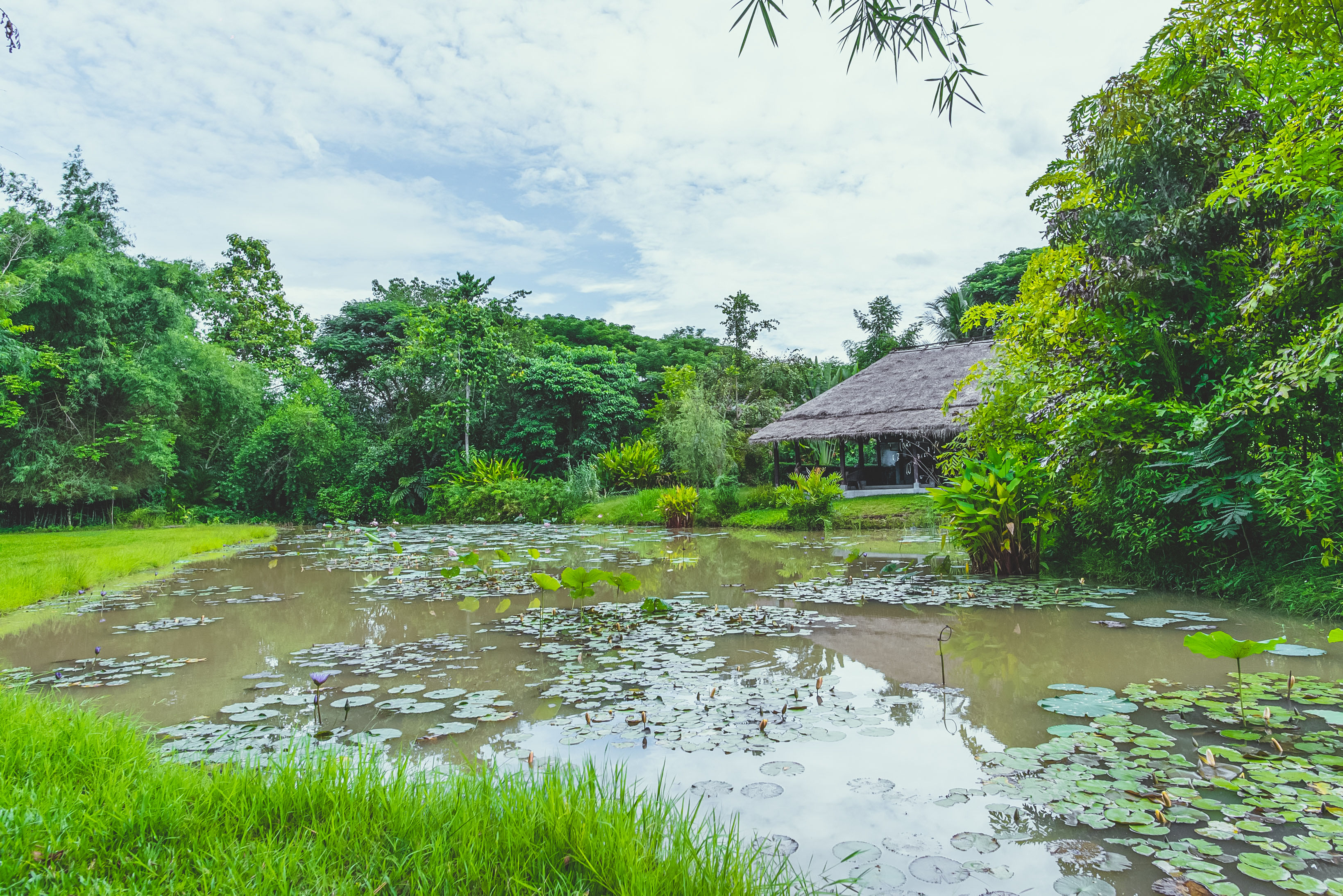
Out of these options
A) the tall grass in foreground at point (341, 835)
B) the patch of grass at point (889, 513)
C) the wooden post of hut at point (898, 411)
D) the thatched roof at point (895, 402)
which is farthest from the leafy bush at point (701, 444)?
the tall grass in foreground at point (341, 835)

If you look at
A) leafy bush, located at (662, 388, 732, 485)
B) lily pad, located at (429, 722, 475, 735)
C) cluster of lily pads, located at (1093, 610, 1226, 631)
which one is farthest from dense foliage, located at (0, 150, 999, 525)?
A: lily pad, located at (429, 722, 475, 735)

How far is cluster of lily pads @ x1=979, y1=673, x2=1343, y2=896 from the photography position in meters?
1.68

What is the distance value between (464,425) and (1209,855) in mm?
19886

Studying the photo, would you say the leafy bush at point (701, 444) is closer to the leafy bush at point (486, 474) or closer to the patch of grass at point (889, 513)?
the patch of grass at point (889, 513)

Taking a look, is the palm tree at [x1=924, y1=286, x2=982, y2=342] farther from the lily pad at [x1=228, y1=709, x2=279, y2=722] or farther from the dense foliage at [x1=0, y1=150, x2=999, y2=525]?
the lily pad at [x1=228, y1=709, x2=279, y2=722]

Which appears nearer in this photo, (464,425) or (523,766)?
(523,766)

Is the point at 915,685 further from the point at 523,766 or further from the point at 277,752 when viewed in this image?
the point at 277,752

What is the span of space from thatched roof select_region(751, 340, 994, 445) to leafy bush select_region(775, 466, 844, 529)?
2413 mm

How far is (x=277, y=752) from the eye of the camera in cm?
244

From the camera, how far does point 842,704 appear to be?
3.01m

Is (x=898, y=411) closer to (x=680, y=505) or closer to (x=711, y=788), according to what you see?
(x=680, y=505)

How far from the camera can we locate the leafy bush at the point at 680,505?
14.1 m

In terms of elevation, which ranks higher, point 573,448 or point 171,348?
point 171,348

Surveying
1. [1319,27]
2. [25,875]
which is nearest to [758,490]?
[1319,27]
